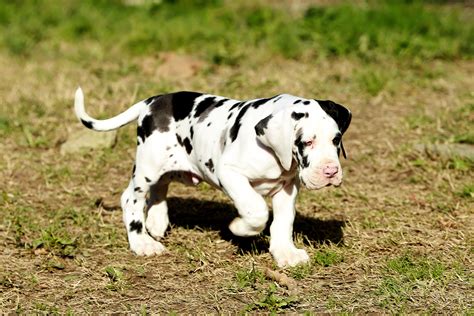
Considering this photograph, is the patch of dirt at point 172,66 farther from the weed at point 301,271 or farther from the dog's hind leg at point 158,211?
the weed at point 301,271

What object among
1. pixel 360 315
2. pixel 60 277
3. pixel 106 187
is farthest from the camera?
pixel 106 187

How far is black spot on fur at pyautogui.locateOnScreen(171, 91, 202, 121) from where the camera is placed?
677cm

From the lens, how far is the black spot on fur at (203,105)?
264 inches

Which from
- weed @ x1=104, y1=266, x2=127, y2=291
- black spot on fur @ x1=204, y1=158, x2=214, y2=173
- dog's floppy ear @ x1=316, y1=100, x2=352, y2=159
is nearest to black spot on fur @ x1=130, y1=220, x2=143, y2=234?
weed @ x1=104, y1=266, x2=127, y2=291

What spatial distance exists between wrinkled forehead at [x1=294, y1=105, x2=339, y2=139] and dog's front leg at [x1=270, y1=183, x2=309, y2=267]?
0.73 m

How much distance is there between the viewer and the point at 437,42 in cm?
1262

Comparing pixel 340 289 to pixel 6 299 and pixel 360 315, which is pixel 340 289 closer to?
pixel 360 315

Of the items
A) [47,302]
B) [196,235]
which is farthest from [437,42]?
[47,302]

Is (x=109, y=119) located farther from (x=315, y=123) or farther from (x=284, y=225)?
(x=315, y=123)

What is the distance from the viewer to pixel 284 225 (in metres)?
6.35

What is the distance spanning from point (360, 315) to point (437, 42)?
7917mm

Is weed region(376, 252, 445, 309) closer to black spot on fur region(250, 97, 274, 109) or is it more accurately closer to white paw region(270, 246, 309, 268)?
white paw region(270, 246, 309, 268)

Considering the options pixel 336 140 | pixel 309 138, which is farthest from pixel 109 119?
pixel 336 140

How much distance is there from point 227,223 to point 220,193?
768 mm
